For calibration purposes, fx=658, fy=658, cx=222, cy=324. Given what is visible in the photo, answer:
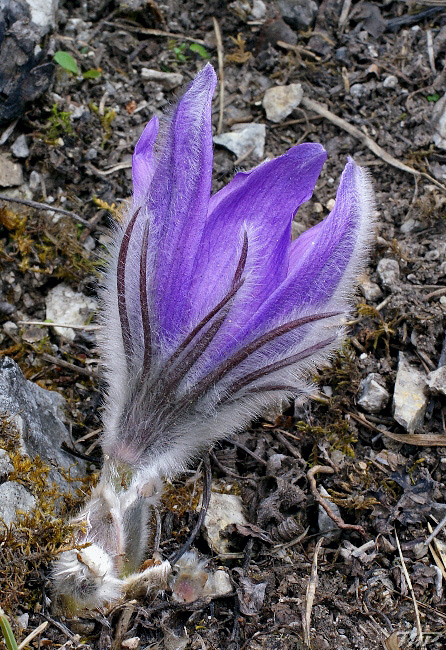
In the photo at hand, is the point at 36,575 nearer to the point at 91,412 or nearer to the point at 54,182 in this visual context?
the point at 91,412

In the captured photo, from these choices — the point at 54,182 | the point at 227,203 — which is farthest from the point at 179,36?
the point at 227,203

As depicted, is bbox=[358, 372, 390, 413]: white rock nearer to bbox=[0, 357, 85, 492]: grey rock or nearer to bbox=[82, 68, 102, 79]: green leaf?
bbox=[0, 357, 85, 492]: grey rock

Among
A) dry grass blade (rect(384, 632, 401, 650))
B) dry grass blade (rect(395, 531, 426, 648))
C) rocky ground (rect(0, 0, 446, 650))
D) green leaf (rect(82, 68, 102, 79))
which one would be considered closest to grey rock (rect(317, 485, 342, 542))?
rocky ground (rect(0, 0, 446, 650))

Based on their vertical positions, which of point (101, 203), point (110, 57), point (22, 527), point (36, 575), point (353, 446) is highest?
point (110, 57)

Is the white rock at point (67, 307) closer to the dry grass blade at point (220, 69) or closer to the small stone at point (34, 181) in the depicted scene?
the small stone at point (34, 181)

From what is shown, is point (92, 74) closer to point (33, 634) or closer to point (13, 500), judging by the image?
point (13, 500)

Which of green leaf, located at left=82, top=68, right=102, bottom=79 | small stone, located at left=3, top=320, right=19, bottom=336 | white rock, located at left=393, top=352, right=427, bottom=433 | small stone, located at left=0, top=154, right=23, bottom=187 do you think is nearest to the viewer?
white rock, located at left=393, top=352, right=427, bottom=433
